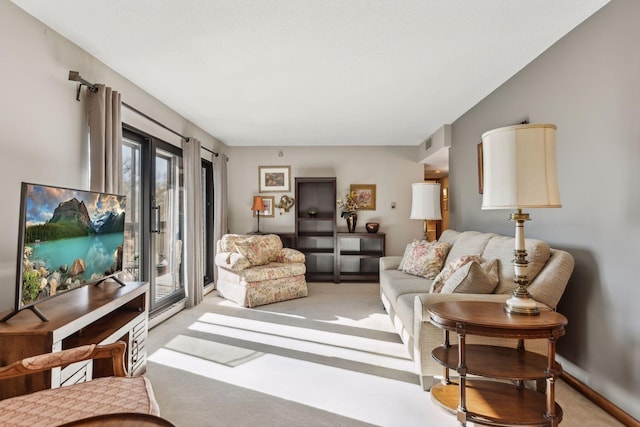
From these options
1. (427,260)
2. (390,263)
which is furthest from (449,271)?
(390,263)

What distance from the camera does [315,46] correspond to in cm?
260

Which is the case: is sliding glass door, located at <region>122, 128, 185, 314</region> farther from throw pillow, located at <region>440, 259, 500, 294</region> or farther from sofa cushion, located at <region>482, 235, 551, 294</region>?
sofa cushion, located at <region>482, 235, 551, 294</region>

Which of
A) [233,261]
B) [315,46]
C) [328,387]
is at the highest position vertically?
[315,46]

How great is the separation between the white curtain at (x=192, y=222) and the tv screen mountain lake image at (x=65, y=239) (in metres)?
1.90

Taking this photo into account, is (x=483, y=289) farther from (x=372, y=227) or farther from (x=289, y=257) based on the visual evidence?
(x=372, y=227)

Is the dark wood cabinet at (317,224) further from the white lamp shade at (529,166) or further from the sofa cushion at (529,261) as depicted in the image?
the white lamp shade at (529,166)

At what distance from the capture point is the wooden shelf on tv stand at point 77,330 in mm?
1562

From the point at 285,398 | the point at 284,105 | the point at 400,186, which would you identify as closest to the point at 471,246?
the point at 285,398

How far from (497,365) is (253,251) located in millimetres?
3622

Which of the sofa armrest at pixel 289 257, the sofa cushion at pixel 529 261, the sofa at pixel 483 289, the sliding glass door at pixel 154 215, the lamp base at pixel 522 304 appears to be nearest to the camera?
the lamp base at pixel 522 304

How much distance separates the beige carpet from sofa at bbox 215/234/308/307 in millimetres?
458

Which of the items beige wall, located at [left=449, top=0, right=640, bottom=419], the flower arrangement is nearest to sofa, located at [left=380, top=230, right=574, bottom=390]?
beige wall, located at [left=449, top=0, right=640, bottom=419]

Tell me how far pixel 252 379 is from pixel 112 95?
2462mm

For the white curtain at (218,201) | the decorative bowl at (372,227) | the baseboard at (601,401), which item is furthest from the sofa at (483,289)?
the white curtain at (218,201)
